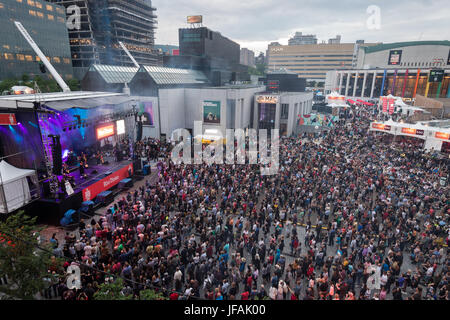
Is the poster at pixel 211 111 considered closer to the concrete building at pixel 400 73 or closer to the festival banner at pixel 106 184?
the festival banner at pixel 106 184

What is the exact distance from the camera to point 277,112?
38.4 m

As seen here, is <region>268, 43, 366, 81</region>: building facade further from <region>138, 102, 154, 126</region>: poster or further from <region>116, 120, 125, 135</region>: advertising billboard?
<region>116, 120, 125, 135</region>: advertising billboard

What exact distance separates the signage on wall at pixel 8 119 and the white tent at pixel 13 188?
8.70 ft

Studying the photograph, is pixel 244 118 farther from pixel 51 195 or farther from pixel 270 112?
pixel 51 195

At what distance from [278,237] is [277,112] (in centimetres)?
2824

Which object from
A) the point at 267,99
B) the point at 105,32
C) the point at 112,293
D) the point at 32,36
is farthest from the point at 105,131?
the point at 105,32

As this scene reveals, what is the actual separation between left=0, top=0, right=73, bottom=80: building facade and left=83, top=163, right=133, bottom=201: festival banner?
49.2 meters

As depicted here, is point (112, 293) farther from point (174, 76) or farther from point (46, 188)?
point (174, 76)

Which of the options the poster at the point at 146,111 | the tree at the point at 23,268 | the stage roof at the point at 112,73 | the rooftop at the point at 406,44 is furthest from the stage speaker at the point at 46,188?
the rooftop at the point at 406,44

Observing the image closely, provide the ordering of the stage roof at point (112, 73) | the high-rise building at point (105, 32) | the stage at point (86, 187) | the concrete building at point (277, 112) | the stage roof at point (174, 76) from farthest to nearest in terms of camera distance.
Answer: the high-rise building at point (105, 32), the concrete building at point (277, 112), the stage roof at point (112, 73), the stage roof at point (174, 76), the stage at point (86, 187)

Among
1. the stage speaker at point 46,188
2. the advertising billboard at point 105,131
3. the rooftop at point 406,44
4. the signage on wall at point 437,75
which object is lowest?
the stage speaker at point 46,188

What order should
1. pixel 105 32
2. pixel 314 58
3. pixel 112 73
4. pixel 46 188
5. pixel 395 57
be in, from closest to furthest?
pixel 46 188 → pixel 112 73 → pixel 395 57 → pixel 105 32 → pixel 314 58

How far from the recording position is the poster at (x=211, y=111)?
34.7 m
